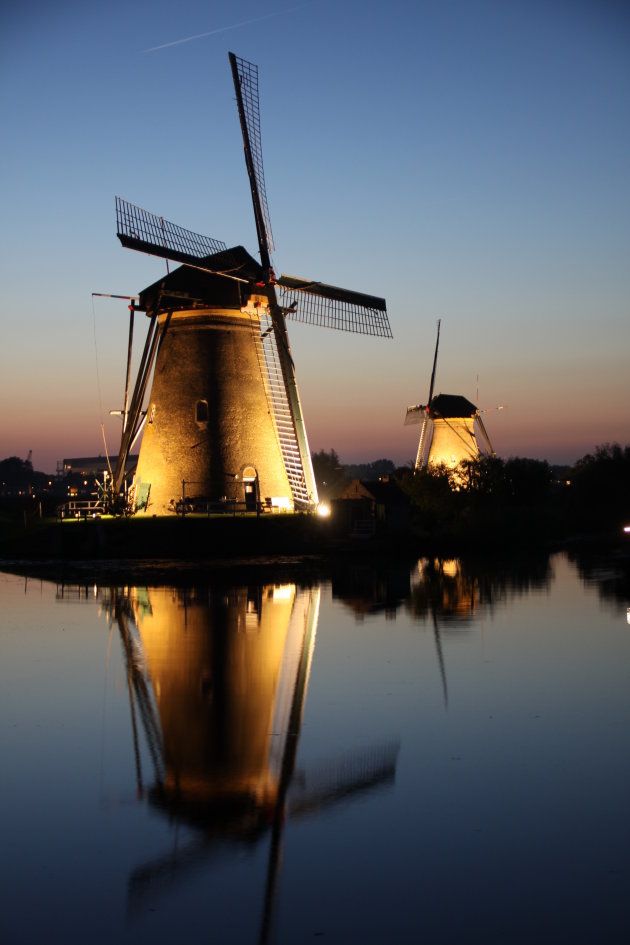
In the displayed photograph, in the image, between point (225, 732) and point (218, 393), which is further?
point (218, 393)

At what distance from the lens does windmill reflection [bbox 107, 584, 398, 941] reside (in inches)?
230

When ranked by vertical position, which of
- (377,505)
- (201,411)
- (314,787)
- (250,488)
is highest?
(201,411)

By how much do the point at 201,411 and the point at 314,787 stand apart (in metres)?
26.0

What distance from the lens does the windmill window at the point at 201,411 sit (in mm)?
31938

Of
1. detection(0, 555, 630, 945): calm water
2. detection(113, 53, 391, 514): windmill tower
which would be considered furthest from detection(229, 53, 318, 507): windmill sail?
detection(0, 555, 630, 945): calm water

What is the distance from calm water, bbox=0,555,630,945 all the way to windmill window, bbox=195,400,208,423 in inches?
722

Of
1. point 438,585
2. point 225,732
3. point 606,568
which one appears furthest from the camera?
point 606,568

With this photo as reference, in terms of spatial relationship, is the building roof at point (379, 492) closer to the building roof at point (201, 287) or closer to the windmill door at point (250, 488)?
the windmill door at point (250, 488)

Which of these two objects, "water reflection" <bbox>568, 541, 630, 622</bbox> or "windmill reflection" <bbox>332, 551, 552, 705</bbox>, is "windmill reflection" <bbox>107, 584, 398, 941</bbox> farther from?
"water reflection" <bbox>568, 541, 630, 622</bbox>

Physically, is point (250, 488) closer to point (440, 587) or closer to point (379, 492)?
point (440, 587)

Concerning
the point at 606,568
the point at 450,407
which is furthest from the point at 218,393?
the point at 450,407

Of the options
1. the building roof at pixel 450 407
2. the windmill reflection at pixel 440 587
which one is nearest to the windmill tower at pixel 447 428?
the building roof at pixel 450 407

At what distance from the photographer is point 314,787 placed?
21.9ft

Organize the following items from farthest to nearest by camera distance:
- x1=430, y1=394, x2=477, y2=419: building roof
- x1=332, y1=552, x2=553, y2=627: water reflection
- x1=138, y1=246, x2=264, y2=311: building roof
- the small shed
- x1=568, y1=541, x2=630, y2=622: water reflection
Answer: x1=430, y1=394, x2=477, y2=419: building roof
the small shed
x1=138, y1=246, x2=264, y2=311: building roof
x1=568, y1=541, x2=630, y2=622: water reflection
x1=332, y1=552, x2=553, y2=627: water reflection
